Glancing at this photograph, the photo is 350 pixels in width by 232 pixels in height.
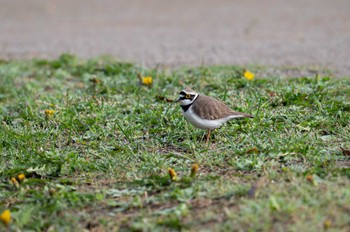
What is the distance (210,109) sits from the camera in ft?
21.1

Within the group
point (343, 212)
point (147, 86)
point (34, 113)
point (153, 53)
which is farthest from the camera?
point (153, 53)

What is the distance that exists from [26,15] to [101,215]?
44.8 feet

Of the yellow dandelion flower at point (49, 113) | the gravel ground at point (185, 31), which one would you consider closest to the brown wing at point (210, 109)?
the yellow dandelion flower at point (49, 113)

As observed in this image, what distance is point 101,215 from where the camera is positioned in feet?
16.2

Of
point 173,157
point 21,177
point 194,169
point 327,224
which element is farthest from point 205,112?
point 327,224

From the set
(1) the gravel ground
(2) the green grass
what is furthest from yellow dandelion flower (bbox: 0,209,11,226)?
(1) the gravel ground

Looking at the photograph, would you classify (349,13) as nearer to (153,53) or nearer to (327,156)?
(153,53)

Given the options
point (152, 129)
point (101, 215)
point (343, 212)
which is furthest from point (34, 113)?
point (343, 212)

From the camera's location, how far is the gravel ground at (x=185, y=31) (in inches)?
466

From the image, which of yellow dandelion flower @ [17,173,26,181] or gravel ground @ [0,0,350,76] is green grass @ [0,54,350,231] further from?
gravel ground @ [0,0,350,76]

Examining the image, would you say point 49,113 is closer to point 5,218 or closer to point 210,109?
point 210,109

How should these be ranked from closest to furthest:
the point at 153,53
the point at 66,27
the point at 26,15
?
the point at 153,53 < the point at 66,27 < the point at 26,15

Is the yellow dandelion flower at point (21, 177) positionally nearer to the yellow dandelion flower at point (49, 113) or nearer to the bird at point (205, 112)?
the yellow dandelion flower at point (49, 113)

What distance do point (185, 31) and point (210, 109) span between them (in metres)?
8.69
